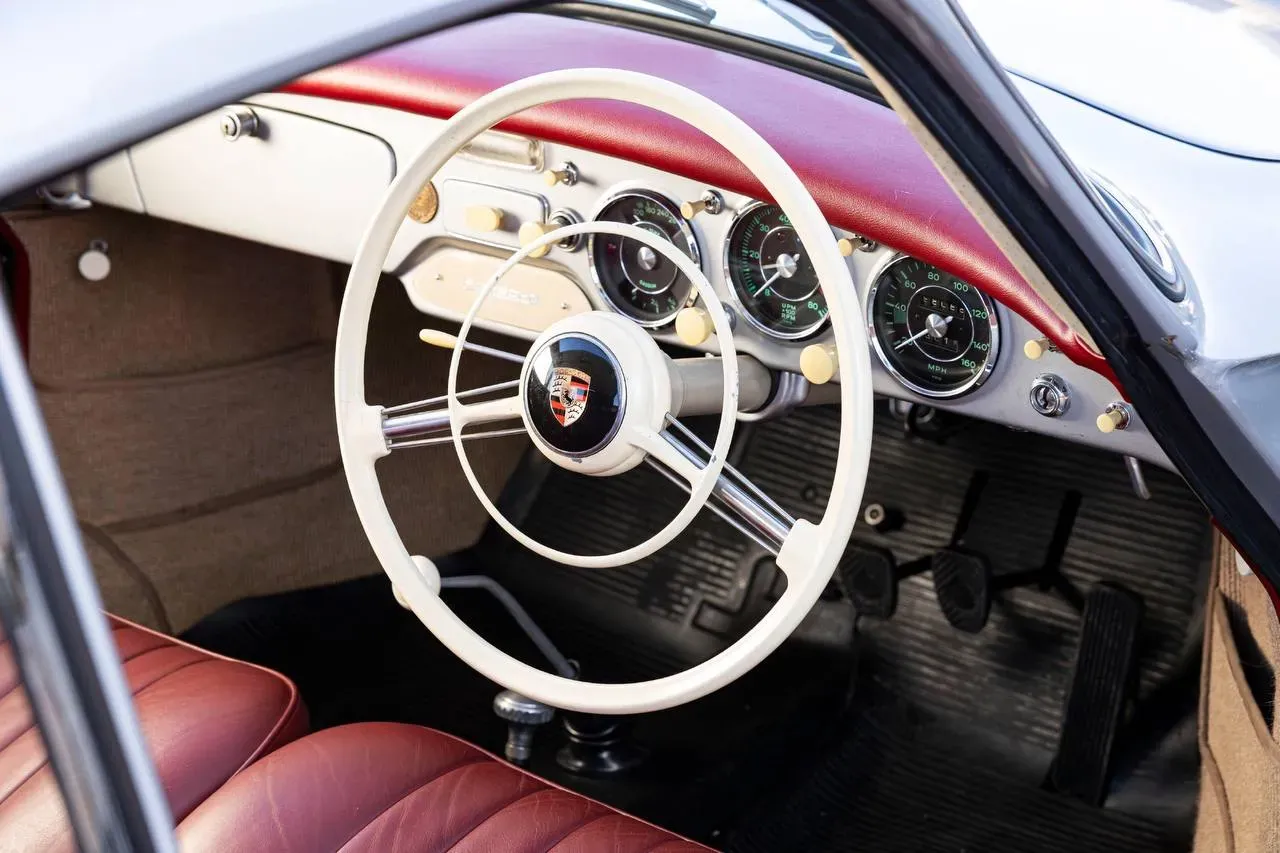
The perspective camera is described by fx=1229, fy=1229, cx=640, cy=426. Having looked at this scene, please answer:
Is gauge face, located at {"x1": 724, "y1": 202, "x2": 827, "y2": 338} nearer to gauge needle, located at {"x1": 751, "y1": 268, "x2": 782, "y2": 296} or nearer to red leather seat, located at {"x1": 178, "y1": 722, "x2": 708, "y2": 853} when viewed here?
gauge needle, located at {"x1": 751, "y1": 268, "x2": 782, "y2": 296}

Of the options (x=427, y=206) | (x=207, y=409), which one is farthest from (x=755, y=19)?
(x=207, y=409)

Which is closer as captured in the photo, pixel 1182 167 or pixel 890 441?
pixel 1182 167

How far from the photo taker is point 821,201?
4.25 ft

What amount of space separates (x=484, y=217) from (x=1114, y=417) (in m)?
0.80

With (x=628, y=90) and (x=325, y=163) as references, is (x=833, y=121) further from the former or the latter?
(x=325, y=163)

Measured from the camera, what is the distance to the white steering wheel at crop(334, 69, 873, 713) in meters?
0.99

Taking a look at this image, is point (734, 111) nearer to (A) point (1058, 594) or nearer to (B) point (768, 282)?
(B) point (768, 282)

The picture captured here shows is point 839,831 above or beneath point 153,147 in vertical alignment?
beneath

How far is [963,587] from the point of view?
2.06 metres

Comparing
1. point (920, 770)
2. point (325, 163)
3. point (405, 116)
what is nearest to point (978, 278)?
point (405, 116)

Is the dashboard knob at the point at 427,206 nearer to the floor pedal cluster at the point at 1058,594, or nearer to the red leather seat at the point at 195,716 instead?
the red leather seat at the point at 195,716

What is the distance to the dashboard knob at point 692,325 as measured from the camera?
1.28m

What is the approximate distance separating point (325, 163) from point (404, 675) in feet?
3.12

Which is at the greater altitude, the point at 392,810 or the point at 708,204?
the point at 708,204
